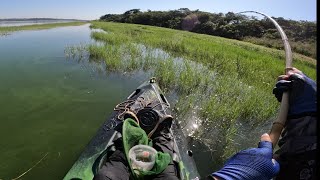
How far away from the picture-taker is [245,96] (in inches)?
→ 222

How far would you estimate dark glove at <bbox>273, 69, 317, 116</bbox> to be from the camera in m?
1.59

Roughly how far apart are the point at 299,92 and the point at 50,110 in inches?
194

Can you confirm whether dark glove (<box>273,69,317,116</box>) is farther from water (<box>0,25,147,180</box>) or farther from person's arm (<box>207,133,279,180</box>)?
water (<box>0,25,147,180</box>)

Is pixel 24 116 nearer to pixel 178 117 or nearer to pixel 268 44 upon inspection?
pixel 178 117

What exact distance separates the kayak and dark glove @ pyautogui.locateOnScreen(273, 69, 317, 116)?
129 cm

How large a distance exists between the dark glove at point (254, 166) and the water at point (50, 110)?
275 centimetres

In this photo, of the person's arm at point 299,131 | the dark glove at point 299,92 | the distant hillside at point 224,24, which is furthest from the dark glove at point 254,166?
the distant hillside at point 224,24

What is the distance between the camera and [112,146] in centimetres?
274

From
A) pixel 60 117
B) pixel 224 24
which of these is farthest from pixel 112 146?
pixel 224 24

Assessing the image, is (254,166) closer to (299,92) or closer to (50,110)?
(299,92)

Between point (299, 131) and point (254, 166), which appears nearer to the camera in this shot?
point (254, 166)

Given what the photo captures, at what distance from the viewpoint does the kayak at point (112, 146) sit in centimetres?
257

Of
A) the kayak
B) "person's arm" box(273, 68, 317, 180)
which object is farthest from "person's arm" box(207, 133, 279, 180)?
the kayak

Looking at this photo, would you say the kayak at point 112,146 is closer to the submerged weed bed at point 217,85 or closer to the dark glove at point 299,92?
the submerged weed bed at point 217,85
